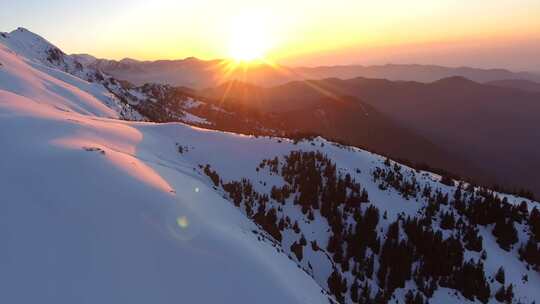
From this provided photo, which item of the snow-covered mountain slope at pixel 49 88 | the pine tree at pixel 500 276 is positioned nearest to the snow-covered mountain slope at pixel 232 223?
the pine tree at pixel 500 276

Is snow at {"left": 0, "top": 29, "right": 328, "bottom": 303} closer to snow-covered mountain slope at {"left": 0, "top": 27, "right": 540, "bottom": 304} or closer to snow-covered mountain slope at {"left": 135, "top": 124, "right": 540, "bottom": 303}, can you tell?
snow-covered mountain slope at {"left": 0, "top": 27, "right": 540, "bottom": 304}

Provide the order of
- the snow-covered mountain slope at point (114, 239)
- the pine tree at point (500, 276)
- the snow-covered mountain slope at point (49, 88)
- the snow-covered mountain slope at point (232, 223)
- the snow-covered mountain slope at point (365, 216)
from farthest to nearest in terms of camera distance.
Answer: the snow-covered mountain slope at point (49, 88) → the pine tree at point (500, 276) → the snow-covered mountain slope at point (365, 216) → the snow-covered mountain slope at point (232, 223) → the snow-covered mountain slope at point (114, 239)

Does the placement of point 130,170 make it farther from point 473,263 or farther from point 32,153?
point 473,263

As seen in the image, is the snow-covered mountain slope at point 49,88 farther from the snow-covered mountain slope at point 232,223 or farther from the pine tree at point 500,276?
the pine tree at point 500,276

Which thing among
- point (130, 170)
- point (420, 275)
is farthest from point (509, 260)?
point (130, 170)

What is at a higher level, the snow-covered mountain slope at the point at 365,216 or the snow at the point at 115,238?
the snow at the point at 115,238

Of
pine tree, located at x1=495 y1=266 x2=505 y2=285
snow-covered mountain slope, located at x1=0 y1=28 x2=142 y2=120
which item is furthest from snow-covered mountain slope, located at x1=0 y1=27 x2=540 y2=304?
snow-covered mountain slope, located at x1=0 y1=28 x2=142 y2=120

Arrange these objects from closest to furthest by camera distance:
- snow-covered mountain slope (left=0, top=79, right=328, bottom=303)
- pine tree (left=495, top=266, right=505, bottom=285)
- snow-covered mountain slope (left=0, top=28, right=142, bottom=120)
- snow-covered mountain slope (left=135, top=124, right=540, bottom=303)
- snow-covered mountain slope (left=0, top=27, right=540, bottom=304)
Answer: snow-covered mountain slope (left=0, top=79, right=328, bottom=303) → snow-covered mountain slope (left=0, top=27, right=540, bottom=304) → snow-covered mountain slope (left=135, top=124, right=540, bottom=303) → pine tree (left=495, top=266, right=505, bottom=285) → snow-covered mountain slope (left=0, top=28, right=142, bottom=120)

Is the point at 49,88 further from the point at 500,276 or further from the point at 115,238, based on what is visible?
the point at 500,276
